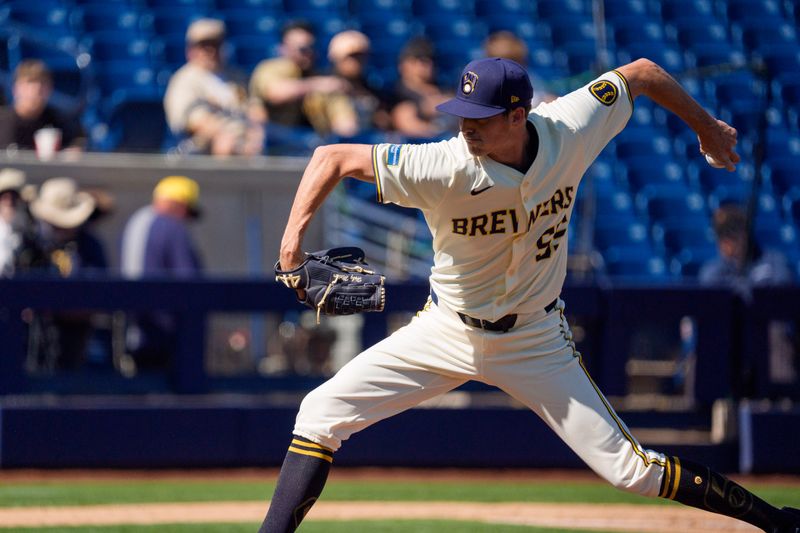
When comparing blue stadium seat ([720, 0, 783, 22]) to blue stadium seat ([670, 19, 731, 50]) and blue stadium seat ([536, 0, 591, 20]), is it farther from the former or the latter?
blue stadium seat ([536, 0, 591, 20])

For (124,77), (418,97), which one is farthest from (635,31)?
(124,77)

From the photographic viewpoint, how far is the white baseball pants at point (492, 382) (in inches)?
166

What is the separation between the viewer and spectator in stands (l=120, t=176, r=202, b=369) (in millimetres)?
8062

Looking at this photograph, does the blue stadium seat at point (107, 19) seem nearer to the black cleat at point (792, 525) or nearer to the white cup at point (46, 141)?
the white cup at point (46, 141)

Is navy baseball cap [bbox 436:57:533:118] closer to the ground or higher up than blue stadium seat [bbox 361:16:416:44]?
closer to the ground

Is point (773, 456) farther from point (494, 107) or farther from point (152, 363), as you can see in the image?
point (494, 107)

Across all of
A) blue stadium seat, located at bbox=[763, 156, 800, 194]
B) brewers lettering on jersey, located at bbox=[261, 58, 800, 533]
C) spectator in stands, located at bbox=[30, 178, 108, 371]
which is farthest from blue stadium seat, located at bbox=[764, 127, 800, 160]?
brewers lettering on jersey, located at bbox=[261, 58, 800, 533]

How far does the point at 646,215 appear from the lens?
12.5 m

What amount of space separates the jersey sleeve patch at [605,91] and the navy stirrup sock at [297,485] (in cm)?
165

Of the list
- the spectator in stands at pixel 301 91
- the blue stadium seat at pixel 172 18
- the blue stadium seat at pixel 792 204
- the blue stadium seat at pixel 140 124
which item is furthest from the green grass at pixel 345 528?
the blue stadium seat at pixel 172 18

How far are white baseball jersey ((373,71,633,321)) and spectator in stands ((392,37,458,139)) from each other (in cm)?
556

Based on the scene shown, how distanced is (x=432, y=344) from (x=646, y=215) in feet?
27.9

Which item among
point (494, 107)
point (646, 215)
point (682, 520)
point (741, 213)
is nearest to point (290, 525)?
point (494, 107)

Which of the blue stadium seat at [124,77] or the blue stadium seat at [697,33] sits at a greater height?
the blue stadium seat at [697,33]
